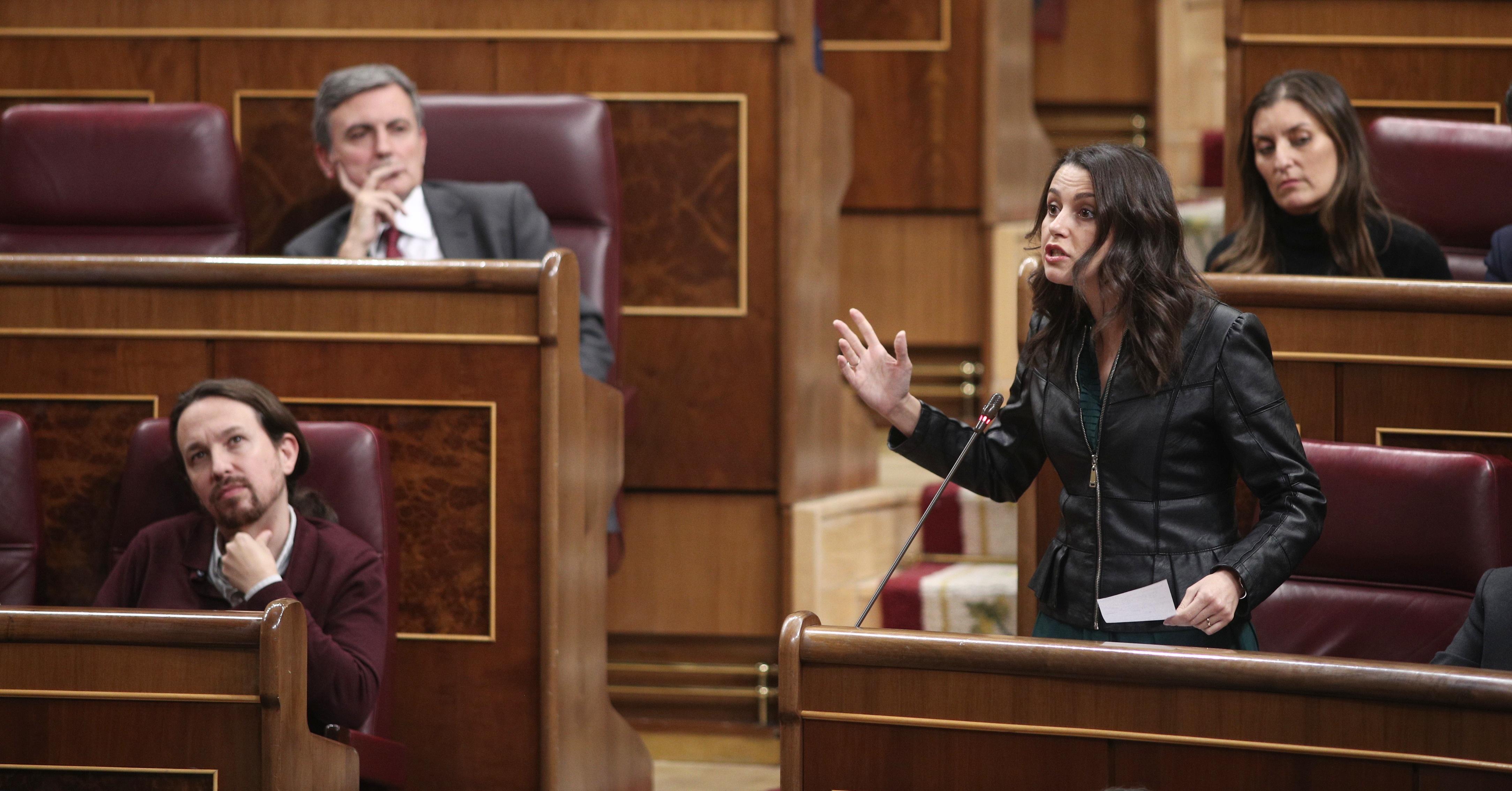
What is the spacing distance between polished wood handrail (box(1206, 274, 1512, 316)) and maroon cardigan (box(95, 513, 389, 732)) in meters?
0.47

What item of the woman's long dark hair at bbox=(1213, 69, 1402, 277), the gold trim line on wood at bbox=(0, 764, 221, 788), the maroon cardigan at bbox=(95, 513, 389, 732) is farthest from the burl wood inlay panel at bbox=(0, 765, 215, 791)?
the woman's long dark hair at bbox=(1213, 69, 1402, 277)

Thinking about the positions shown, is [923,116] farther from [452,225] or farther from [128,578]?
[128,578]

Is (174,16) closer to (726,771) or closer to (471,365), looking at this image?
(471,365)

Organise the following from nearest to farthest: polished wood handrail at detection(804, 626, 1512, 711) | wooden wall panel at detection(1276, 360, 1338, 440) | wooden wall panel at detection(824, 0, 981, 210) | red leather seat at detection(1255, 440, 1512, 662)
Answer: polished wood handrail at detection(804, 626, 1512, 711)
red leather seat at detection(1255, 440, 1512, 662)
wooden wall panel at detection(1276, 360, 1338, 440)
wooden wall panel at detection(824, 0, 981, 210)

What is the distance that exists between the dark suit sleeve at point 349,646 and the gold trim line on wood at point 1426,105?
790mm

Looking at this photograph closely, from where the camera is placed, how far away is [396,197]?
44.3 inches

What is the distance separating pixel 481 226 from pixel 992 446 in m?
0.49

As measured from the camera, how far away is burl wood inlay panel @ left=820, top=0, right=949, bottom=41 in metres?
1.52

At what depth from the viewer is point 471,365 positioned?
3.04 ft

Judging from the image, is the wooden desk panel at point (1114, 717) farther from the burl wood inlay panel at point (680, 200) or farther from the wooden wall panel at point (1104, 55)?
the wooden wall panel at point (1104, 55)

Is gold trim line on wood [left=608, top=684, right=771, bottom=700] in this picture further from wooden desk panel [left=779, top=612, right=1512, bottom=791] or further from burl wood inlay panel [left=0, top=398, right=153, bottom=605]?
wooden desk panel [left=779, top=612, right=1512, bottom=791]

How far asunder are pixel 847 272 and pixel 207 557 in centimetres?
80

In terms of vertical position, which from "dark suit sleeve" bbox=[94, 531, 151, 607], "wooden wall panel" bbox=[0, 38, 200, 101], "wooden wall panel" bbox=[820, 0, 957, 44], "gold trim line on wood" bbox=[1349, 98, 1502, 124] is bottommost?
"dark suit sleeve" bbox=[94, 531, 151, 607]

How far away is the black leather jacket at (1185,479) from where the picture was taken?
664 millimetres
